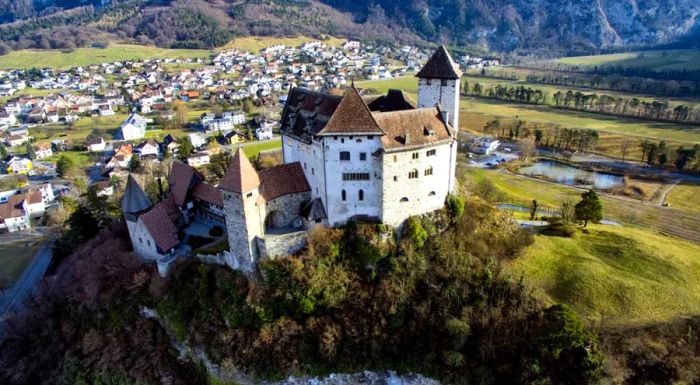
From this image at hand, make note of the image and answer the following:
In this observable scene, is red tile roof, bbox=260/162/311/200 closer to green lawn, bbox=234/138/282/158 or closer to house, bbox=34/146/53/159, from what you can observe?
green lawn, bbox=234/138/282/158

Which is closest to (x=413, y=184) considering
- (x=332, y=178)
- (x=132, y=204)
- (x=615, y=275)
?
(x=332, y=178)

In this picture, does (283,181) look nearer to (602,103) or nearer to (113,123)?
(113,123)

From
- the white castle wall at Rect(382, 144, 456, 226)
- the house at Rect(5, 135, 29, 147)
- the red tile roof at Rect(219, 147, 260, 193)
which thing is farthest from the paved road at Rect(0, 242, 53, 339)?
the house at Rect(5, 135, 29, 147)

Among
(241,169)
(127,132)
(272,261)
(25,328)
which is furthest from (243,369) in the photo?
(127,132)

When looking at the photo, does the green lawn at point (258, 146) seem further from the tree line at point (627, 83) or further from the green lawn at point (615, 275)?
the tree line at point (627, 83)

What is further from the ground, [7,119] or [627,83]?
[627,83]

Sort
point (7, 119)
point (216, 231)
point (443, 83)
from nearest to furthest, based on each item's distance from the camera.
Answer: point (443, 83) < point (216, 231) < point (7, 119)

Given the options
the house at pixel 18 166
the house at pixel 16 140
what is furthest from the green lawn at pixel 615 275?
the house at pixel 16 140

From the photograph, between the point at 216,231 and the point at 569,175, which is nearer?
the point at 216,231
